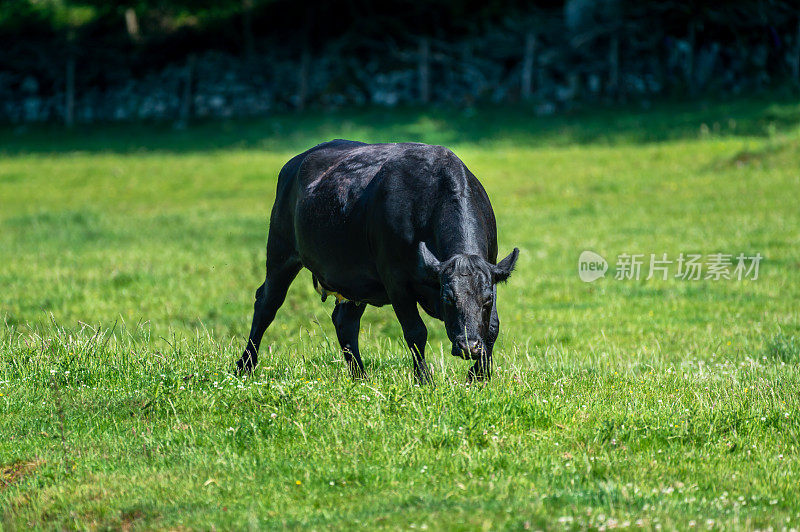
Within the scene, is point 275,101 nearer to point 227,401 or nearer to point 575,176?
point 575,176

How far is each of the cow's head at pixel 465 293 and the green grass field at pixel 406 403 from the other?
17.3 inches

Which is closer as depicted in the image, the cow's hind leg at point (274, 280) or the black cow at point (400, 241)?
the black cow at point (400, 241)

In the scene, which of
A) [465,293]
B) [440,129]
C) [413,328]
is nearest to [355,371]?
[413,328]

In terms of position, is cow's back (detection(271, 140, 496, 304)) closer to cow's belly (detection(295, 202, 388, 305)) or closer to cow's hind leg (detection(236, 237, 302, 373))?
cow's belly (detection(295, 202, 388, 305))

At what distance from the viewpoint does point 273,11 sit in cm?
5241

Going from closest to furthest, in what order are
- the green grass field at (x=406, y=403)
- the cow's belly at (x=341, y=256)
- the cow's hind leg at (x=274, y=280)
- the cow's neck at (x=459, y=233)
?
the green grass field at (x=406, y=403) → the cow's neck at (x=459, y=233) → the cow's belly at (x=341, y=256) → the cow's hind leg at (x=274, y=280)

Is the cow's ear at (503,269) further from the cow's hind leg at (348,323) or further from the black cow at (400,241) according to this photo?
the cow's hind leg at (348,323)

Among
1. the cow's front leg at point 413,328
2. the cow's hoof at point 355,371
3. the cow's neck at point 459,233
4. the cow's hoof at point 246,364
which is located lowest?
the cow's hoof at point 246,364

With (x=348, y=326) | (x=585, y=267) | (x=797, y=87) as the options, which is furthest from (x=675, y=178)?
(x=348, y=326)

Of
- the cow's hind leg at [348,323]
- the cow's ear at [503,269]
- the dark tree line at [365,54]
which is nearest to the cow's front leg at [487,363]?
the cow's ear at [503,269]

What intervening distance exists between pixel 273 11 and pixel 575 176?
30.8m

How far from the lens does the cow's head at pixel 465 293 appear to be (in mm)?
6457

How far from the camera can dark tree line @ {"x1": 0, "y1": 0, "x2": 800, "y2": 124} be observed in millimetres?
38781

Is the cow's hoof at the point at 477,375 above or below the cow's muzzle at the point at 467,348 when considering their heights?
below
